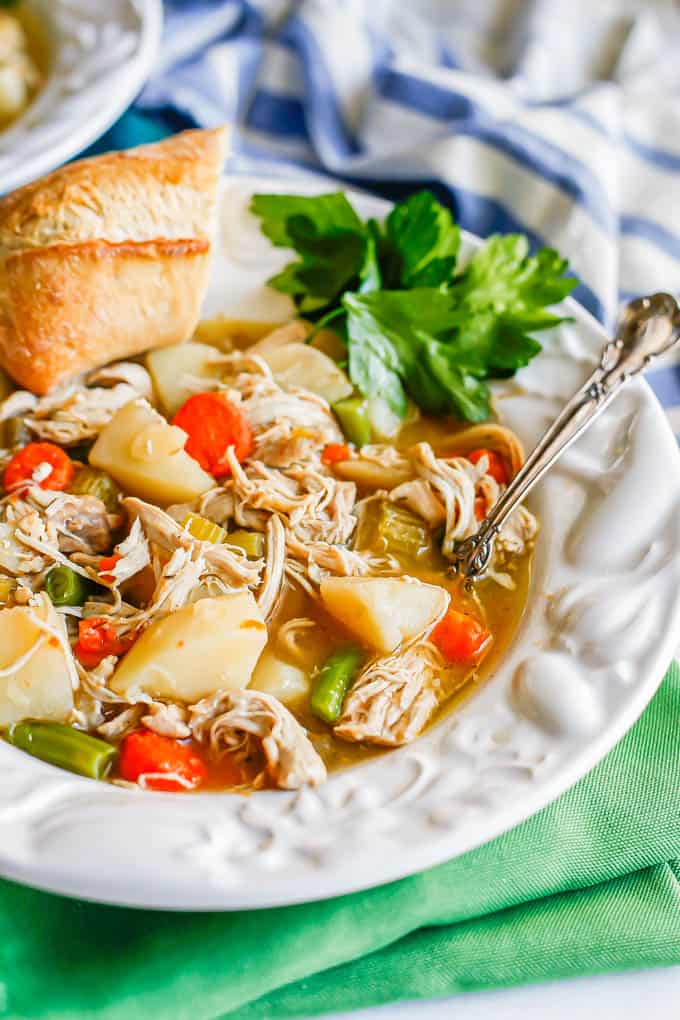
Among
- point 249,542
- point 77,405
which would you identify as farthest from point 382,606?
point 77,405

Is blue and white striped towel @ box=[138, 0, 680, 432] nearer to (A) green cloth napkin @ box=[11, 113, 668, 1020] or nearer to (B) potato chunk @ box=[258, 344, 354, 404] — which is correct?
(B) potato chunk @ box=[258, 344, 354, 404]

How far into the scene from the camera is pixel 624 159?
6.27 m

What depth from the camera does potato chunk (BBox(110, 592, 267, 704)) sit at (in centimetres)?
330

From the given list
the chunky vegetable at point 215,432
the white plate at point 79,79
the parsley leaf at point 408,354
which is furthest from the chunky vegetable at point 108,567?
→ the white plate at point 79,79

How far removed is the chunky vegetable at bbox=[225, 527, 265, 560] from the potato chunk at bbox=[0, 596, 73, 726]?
0.66 m

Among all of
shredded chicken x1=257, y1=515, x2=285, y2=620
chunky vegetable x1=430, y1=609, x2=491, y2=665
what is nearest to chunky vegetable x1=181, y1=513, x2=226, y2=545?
shredded chicken x1=257, y1=515, x2=285, y2=620

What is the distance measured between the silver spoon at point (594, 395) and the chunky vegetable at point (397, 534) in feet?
0.43

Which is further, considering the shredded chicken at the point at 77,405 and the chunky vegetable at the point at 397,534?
the shredded chicken at the point at 77,405

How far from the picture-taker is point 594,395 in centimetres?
361

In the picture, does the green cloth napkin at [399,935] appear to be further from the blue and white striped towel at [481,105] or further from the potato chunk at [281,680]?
the blue and white striped towel at [481,105]

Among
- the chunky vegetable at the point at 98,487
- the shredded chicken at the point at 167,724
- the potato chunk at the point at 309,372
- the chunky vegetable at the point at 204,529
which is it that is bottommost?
the shredded chicken at the point at 167,724

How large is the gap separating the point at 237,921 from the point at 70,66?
4.10m

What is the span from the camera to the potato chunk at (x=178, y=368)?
4344mm

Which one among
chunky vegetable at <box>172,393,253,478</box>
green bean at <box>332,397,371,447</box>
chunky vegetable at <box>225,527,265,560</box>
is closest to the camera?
chunky vegetable at <box>225,527,265,560</box>
